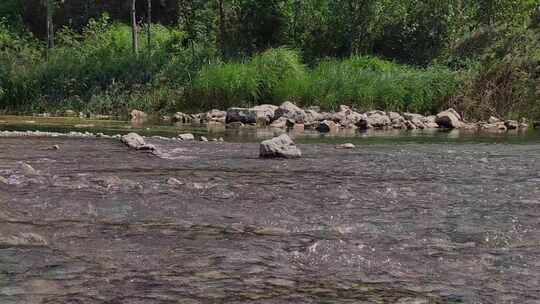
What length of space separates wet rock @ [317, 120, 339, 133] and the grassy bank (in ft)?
13.4

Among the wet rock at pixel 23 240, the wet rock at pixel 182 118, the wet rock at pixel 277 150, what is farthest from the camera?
the wet rock at pixel 182 118

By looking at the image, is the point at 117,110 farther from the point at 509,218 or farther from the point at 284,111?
the point at 509,218

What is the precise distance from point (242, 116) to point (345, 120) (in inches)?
126

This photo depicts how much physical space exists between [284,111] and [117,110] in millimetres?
7959

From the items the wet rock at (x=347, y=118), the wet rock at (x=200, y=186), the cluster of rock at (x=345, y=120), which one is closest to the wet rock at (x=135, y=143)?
the wet rock at (x=200, y=186)

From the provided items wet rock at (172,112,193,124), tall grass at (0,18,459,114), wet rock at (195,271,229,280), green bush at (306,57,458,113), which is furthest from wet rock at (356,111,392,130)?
wet rock at (195,271,229,280)

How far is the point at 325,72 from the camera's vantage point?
23969mm

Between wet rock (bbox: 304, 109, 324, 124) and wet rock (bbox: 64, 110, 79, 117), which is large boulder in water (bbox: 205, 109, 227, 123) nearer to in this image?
wet rock (bbox: 304, 109, 324, 124)

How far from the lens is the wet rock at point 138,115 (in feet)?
76.5

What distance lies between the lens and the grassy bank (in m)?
22.7

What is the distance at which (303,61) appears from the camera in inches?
1133

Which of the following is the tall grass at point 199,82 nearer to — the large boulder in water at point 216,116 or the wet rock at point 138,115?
the wet rock at point 138,115

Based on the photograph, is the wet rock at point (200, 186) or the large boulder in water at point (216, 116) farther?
the large boulder in water at point (216, 116)

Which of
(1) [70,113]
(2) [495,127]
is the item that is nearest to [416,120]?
(2) [495,127]
